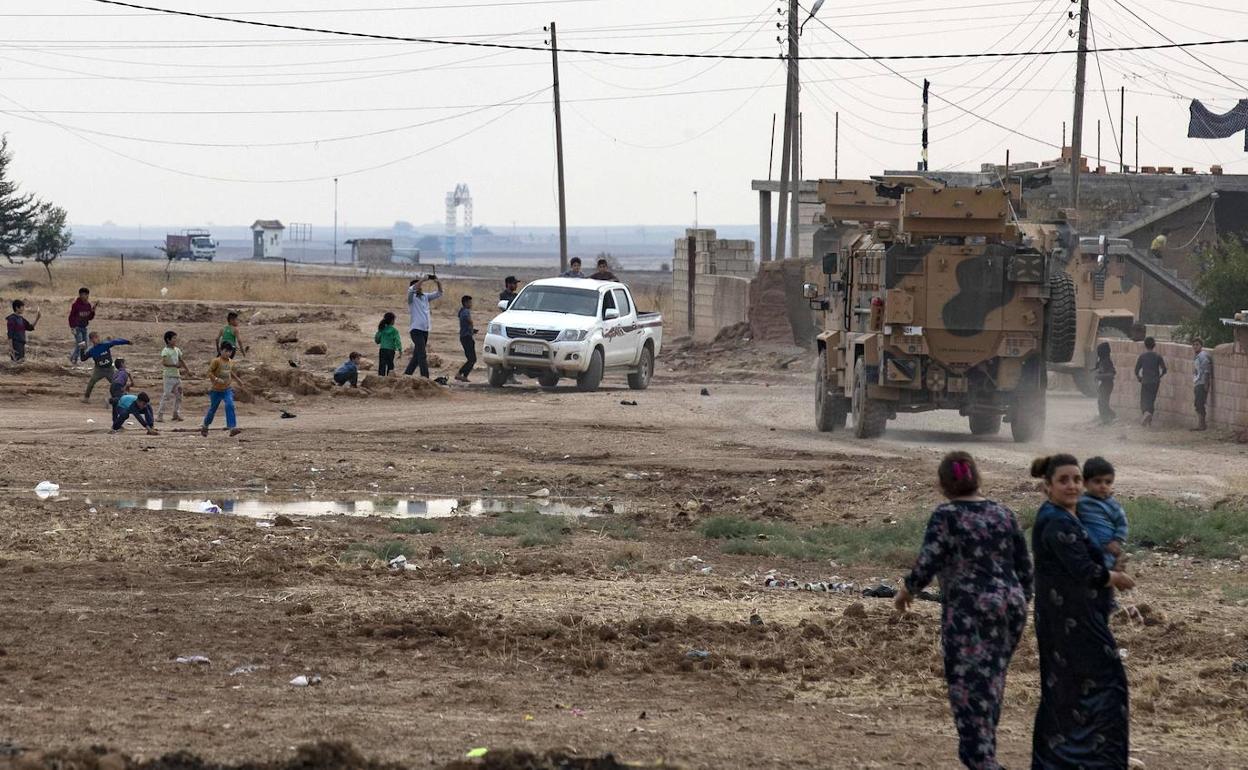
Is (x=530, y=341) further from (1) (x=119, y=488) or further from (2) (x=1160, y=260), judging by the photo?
(2) (x=1160, y=260)

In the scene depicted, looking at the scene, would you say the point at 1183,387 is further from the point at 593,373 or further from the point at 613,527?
the point at 613,527

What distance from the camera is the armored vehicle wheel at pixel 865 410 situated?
20516mm

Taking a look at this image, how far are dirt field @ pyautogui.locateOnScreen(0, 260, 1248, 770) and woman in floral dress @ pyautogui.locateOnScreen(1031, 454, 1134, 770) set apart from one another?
2.79ft

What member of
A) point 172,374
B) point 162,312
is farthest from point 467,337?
point 162,312

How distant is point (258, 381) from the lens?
2573cm

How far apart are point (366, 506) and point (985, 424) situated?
369 inches

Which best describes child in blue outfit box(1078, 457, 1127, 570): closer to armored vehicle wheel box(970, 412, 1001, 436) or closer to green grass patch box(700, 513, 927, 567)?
green grass patch box(700, 513, 927, 567)

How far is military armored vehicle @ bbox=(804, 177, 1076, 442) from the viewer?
1988 centimetres

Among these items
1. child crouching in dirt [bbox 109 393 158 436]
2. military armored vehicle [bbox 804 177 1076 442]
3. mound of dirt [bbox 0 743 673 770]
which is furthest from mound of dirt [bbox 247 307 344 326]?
mound of dirt [bbox 0 743 673 770]

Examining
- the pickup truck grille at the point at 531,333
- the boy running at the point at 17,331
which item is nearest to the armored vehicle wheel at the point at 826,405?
the pickup truck grille at the point at 531,333

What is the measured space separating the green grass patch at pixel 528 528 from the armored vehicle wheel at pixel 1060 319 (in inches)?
298

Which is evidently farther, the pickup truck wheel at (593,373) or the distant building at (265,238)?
the distant building at (265,238)

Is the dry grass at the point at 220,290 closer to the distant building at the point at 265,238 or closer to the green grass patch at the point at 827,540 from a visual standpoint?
the green grass patch at the point at 827,540

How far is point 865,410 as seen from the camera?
20547mm
